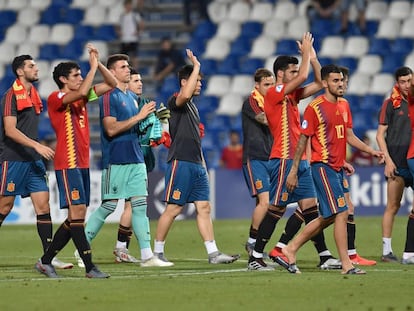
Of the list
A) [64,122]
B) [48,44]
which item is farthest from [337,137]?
[48,44]

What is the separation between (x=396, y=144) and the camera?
14.7m

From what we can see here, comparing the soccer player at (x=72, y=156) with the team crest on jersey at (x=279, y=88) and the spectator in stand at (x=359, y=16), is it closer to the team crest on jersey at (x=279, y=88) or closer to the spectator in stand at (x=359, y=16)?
the team crest on jersey at (x=279, y=88)

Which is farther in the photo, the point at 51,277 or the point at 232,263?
the point at 232,263

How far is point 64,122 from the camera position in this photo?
1199 cm

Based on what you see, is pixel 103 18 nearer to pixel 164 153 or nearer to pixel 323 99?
pixel 164 153

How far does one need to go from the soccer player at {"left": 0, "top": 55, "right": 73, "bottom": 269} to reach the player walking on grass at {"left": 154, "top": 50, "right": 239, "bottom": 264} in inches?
57.4

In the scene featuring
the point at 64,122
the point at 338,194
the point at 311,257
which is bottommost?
the point at 311,257

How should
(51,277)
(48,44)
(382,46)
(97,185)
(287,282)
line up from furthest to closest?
(48,44)
(382,46)
(97,185)
(51,277)
(287,282)

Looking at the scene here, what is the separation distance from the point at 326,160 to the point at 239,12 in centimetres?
1839

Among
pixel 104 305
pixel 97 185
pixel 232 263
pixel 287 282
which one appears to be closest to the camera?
pixel 104 305

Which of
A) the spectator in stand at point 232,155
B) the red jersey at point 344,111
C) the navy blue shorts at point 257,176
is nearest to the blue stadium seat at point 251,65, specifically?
the spectator in stand at point 232,155

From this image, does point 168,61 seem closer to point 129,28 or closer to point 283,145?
point 129,28

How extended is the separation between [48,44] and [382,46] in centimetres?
876

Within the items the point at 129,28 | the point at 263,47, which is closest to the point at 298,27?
the point at 263,47
